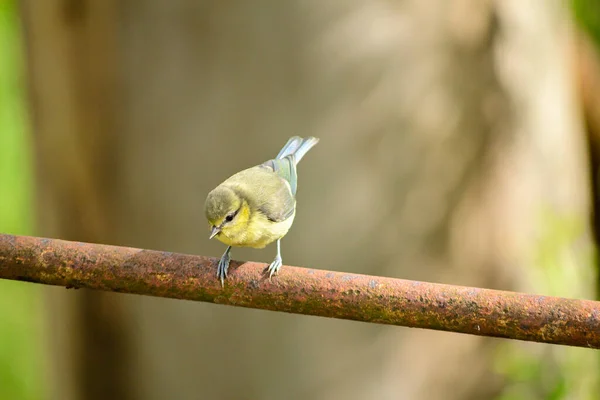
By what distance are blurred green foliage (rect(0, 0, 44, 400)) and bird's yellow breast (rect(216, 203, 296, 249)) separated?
14.1 feet

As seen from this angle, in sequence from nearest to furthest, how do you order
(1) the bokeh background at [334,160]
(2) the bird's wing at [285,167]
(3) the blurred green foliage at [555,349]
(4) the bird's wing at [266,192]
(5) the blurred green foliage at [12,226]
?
(4) the bird's wing at [266,192] < (2) the bird's wing at [285,167] < (3) the blurred green foliage at [555,349] < (1) the bokeh background at [334,160] < (5) the blurred green foliage at [12,226]

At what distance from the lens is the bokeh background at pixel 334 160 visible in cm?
341

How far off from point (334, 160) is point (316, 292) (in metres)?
2.16

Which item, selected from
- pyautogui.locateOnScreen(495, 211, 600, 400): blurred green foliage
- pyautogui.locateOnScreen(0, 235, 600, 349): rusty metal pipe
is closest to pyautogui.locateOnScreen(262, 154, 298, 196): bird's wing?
pyautogui.locateOnScreen(0, 235, 600, 349): rusty metal pipe

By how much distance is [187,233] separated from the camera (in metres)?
3.55

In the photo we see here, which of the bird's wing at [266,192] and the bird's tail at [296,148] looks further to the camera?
the bird's tail at [296,148]

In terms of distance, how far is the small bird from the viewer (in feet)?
6.64

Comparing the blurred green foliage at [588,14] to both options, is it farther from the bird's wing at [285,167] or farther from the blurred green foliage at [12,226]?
the blurred green foliage at [12,226]

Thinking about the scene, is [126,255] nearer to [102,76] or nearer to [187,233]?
[187,233]

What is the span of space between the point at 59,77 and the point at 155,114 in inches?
25.1

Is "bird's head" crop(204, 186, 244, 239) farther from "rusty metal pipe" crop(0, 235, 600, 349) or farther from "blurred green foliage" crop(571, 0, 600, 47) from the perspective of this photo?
"blurred green foliage" crop(571, 0, 600, 47)

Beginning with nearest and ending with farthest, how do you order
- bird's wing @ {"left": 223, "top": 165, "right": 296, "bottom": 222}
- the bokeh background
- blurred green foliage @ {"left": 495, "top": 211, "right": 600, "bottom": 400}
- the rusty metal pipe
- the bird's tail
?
the rusty metal pipe
bird's wing @ {"left": 223, "top": 165, "right": 296, "bottom": 222}
the bird's tail
blurred green foliage @ {"left": 495, "top": 211, "right": 600, "bottom": 400}
the bokeh background

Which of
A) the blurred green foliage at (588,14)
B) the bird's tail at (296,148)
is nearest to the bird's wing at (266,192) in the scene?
the bird's tail at (296,148)

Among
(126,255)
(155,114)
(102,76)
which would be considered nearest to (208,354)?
(155,114)
